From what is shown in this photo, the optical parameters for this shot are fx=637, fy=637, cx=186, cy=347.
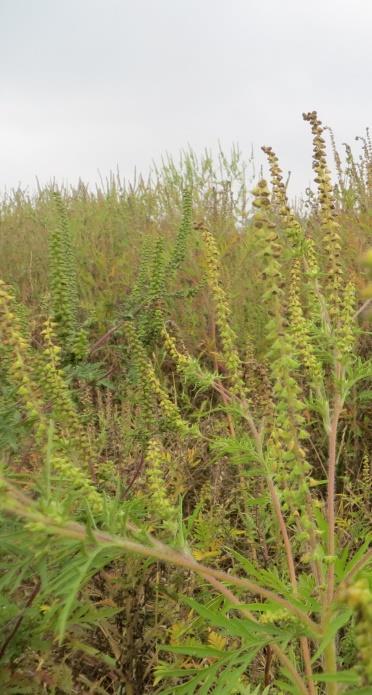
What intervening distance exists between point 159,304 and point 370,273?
6.63ft

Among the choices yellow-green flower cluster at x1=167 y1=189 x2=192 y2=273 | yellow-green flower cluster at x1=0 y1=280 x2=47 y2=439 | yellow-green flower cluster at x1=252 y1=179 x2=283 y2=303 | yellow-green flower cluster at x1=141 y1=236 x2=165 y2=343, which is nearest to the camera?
yellow-green flower cluster at x1=252 y1=179 x2=283 y2=303

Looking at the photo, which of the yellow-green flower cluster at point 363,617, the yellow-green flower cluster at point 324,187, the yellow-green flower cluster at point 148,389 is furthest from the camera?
the yellow-green flower cluster at point 148,389

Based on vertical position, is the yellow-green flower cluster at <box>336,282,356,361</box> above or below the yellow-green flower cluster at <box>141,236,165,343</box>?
below

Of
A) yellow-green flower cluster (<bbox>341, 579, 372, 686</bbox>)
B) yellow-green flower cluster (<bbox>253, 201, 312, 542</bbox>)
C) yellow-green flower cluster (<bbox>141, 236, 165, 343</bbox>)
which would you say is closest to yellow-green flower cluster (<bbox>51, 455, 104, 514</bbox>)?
yellow-green flower cluster (<bbox>253, 201, 312, 542</bbox>)

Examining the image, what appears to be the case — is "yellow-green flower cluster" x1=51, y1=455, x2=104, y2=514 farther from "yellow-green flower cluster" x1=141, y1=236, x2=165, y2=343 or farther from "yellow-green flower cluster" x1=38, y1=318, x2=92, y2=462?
"yellow-green flower cluster" x1=141, y1=236, x2=165, y2=343

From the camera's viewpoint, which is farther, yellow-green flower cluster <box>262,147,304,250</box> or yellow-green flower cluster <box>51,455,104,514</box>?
yellow-green flower cluster <box>262,147,304,250</box>

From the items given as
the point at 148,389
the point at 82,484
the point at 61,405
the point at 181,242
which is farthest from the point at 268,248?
the point at 181,242

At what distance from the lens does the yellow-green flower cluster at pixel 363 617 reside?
50 centimetres

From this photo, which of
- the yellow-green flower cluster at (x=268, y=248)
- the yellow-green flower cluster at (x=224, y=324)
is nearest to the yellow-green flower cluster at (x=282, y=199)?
the yellow-green flower cluster at (x=224, y=324)

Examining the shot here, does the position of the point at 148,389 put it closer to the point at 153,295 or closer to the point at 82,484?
the point at 82,484

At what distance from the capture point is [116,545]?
927mm

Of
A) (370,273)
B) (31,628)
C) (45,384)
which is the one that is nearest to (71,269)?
(45,384)

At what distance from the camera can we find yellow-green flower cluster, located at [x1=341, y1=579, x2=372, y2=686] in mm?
502

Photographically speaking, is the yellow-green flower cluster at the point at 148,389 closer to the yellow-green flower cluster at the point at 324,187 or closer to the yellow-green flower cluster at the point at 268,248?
the yellow-green flower cluster at the point at 324,187
